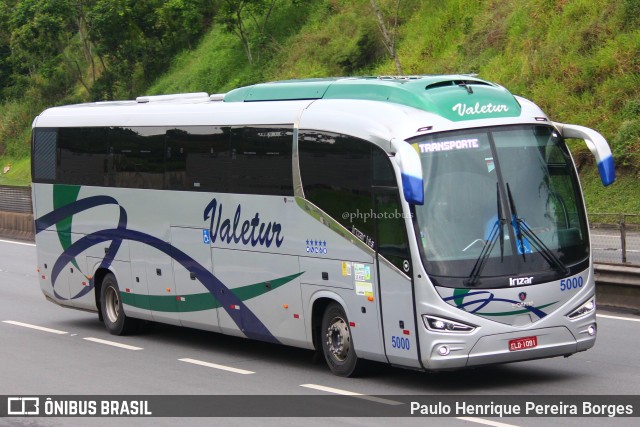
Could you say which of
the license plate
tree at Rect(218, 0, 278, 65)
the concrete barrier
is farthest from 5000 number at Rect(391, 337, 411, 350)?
tree at Rect(218, 0, 278, 65)

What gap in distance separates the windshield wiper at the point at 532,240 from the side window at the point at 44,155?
9.35 metres

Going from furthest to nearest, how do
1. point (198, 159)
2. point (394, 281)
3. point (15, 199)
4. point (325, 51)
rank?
point (325, 51), point (15, 199), point (198, 159), point (394, 281)

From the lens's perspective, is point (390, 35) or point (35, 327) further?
point (390, 35)

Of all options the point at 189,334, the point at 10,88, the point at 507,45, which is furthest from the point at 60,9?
the point at 189,334

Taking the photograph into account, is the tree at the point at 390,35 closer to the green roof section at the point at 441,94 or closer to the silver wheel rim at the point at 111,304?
the silver wheel rim at the point at 111,304

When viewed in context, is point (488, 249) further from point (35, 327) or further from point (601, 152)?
point (35, 327)

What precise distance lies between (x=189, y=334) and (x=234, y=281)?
3.17m

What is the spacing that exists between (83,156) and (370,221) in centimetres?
720

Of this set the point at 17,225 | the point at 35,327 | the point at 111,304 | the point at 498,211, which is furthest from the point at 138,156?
the point at 17,225

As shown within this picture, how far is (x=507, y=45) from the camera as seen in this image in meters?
37.1

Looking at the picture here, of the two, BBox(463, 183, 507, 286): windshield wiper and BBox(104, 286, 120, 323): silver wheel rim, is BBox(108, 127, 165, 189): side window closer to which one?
BBox(104, 286, 120, 323): silver wheel rim

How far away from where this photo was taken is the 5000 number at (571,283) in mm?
11758

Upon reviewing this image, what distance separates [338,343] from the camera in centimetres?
1293
